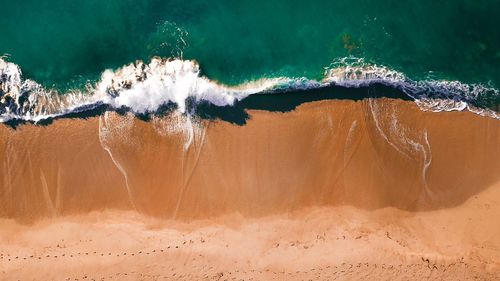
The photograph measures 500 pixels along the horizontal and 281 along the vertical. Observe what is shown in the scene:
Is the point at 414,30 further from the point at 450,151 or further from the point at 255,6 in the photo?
the point at 255,6

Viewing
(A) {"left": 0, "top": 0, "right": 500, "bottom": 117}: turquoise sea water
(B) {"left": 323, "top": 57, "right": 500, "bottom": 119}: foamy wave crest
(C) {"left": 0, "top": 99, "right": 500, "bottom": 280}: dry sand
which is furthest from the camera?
(A) {"left": 0, "top": 0, "right": 500, "bottom": 117}: turquoise sea water

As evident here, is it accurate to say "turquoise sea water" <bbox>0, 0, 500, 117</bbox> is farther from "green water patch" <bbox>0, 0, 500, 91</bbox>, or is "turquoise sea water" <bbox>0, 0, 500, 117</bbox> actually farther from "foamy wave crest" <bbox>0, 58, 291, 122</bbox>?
"foamy wave crest" <bbox>0, 58, 291, 122</bbox>

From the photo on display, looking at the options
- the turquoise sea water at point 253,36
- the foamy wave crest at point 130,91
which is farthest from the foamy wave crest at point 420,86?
the foamy wave crest at point 130,91

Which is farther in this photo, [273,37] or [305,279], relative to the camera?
[273,37]

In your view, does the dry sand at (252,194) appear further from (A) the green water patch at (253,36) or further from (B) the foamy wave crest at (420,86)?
(A) the green water patch at (253,36)

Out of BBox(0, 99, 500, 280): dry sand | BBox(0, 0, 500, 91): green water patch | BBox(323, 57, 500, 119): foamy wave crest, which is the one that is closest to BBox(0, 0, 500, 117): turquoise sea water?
BBox(0, 0, 500, 91): green water patch

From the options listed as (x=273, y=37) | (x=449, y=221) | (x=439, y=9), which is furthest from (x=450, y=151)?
(x=273, y=37)
